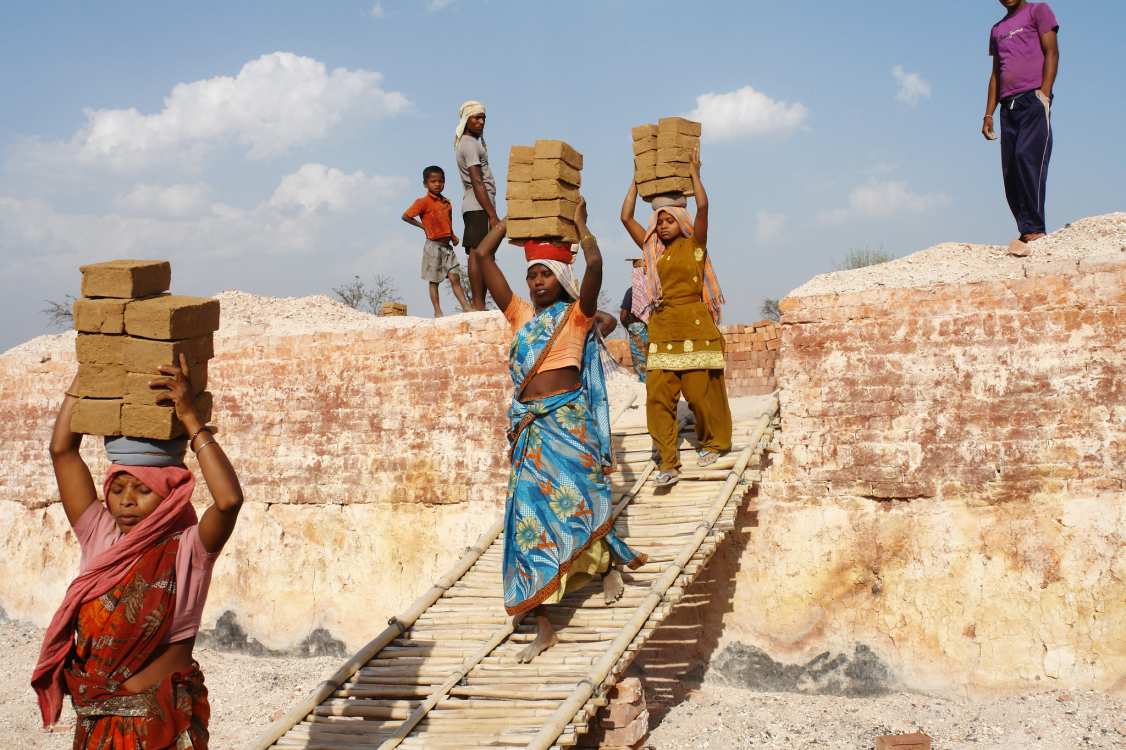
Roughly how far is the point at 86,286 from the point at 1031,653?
5.59m

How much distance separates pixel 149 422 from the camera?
336cm

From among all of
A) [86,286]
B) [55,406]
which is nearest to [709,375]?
[86,286]

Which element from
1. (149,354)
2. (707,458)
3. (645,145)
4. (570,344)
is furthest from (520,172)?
(149,354)

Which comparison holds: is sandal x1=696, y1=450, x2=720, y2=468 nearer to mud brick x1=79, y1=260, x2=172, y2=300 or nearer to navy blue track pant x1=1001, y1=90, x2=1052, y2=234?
navy blue track pant x1=1001, y1=90, x2=1052, y2=234

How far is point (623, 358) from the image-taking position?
9.49m

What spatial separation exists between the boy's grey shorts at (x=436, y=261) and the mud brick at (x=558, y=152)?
14.0 ft

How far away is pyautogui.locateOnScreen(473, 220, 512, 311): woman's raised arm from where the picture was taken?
5.82 metres

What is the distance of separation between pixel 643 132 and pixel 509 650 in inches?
142

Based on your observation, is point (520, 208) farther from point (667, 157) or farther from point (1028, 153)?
point (1028, 153)

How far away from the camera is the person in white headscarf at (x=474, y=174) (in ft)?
29.7

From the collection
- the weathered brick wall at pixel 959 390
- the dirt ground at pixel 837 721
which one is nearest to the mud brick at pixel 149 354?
the dirt ground at pixel 837 721

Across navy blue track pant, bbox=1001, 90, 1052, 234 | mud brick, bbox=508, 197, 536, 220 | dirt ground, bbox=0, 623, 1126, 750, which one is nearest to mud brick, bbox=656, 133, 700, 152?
mud brick, bbox=508, 197, 536, 220

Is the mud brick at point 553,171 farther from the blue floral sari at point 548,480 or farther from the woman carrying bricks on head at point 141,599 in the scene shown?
the woman carrying bricks on head at point 141,599

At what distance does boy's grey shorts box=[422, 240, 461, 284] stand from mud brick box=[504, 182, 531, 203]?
14.0 ft
